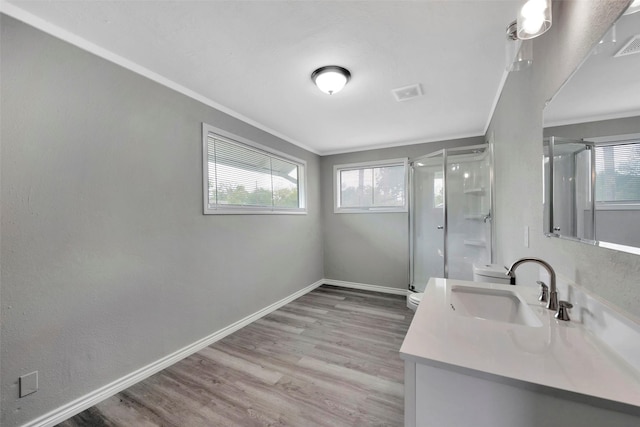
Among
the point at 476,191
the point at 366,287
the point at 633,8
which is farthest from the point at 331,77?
the point at 366,287

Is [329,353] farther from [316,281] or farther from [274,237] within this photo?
[316,281]

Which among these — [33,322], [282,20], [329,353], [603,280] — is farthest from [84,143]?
[603,280]

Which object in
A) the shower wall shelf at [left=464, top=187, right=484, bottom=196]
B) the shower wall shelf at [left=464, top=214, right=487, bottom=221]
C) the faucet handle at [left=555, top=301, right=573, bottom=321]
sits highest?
the shower wall shelf at [left=464, top=187, right=484, bottom=196]

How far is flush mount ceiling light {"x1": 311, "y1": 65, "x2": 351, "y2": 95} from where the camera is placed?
187 cm

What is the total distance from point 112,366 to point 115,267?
67 centimetres

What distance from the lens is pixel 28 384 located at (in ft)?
4.55

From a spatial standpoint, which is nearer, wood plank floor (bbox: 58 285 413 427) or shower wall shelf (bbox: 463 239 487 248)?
wood plank floor (bbox: 58 285 413 427)

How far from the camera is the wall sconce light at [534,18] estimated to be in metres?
0.96

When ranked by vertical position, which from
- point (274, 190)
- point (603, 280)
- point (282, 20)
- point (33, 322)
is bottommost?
point (33, 322)

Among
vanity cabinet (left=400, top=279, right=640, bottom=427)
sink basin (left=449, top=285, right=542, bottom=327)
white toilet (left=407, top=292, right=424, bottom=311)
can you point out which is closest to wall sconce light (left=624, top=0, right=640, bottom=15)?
vanity cabinet (left=400, top=279, right=640, bottom=427)

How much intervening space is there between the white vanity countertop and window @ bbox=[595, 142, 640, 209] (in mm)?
422

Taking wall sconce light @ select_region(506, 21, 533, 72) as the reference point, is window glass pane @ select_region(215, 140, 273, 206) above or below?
below

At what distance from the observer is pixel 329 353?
7.32ft

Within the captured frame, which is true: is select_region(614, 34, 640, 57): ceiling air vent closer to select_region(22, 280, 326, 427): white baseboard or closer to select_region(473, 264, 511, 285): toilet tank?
select_region(473, 264, 511, 285): toilet tank
